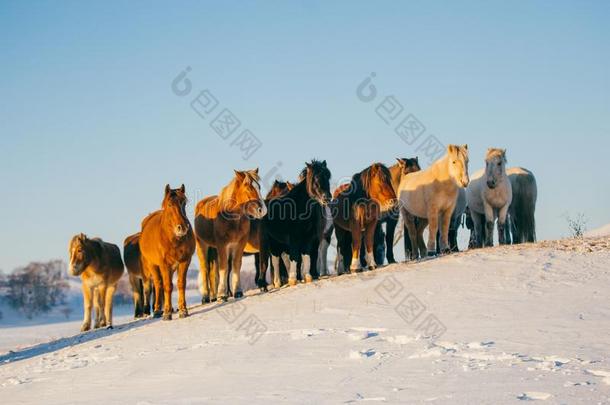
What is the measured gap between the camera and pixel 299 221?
14930mm

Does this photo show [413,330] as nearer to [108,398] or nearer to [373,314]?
[373,314]

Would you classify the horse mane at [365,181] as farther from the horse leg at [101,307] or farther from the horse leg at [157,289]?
the horse leg at [101,307]

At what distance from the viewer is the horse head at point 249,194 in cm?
1419

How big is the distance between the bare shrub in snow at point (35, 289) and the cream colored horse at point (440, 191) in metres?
63.8

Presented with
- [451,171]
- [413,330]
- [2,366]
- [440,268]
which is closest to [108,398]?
[413,330]

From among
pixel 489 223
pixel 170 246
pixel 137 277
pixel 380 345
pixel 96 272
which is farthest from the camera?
pixel 137 277

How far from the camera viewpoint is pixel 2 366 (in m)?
12.5

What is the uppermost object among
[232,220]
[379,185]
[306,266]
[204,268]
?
[379,185]

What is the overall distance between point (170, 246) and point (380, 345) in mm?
5718

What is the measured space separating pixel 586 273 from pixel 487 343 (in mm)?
5120

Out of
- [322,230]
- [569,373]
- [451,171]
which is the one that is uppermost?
[451,171]

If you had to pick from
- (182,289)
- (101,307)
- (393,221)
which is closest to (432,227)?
(393,221)

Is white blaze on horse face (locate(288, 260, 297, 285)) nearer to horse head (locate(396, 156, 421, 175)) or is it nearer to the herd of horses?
the herd of horses

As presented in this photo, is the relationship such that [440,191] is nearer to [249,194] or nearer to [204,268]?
[249,194]
